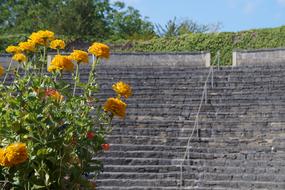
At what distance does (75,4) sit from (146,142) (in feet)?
78.3

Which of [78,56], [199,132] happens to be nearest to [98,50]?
[78,56]

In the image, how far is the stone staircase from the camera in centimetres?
988

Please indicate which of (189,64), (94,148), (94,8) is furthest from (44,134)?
(94,8)

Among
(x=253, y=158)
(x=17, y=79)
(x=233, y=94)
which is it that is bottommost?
(x=253, y=158)

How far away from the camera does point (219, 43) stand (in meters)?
24.0

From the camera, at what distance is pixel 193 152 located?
35.3 ft

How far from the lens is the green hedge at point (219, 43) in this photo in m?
23.2

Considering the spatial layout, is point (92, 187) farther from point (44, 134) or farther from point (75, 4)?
point (75, 4)

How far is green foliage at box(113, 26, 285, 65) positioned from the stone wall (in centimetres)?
577

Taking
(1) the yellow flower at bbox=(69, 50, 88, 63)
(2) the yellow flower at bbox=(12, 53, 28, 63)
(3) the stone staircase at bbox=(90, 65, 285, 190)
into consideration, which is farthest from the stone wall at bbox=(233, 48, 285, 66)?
(1) the yellow flower at bbox=(69, 50, 88, 63)

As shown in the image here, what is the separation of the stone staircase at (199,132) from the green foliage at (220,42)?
8.71m

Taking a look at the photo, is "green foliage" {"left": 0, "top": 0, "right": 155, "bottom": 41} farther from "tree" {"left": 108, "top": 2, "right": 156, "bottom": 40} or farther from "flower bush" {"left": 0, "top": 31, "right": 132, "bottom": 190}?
"flower bush" {"left": 0, "top": 31, "right": 132, "bottom": 190}

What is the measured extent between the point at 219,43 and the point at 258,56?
6.89 metres

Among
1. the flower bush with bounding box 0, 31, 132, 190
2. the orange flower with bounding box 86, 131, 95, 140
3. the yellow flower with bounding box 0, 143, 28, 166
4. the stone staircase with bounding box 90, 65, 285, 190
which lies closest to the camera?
the yellow flower with bounding box 0, 143, 28, 166
